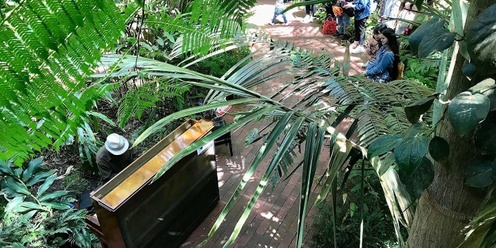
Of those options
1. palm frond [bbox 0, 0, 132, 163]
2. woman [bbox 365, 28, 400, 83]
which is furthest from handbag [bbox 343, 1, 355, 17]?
palm frond [bbox 0, 0, 132, 163]

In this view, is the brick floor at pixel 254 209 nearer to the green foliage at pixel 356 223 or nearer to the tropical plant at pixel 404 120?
the green foliage at pixel 356 223

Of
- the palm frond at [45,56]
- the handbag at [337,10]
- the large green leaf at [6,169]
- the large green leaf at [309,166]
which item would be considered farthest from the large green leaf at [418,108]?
the handbag at [337,10]

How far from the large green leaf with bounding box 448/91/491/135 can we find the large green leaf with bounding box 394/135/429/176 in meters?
0.12

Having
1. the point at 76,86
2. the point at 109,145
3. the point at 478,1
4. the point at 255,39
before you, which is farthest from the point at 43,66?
the point at 109,145

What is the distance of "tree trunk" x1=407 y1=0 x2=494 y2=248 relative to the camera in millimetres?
1092

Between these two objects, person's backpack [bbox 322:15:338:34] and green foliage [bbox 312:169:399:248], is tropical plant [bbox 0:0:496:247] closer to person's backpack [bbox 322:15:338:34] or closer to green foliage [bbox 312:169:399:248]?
green foliage [bbox 312:169:399:248]

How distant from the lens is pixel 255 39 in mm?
2740

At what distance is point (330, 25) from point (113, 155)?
16.8ft

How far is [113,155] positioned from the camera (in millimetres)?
4172

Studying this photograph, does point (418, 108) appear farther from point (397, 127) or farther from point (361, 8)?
point (361, 8)

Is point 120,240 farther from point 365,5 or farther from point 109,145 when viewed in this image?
point 365,5

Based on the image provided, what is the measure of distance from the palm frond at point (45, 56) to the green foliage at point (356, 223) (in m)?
2.95

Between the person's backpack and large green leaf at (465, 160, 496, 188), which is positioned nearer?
large green leaf at (465, 160, 496, 188)

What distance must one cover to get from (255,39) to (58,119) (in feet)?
6.00
